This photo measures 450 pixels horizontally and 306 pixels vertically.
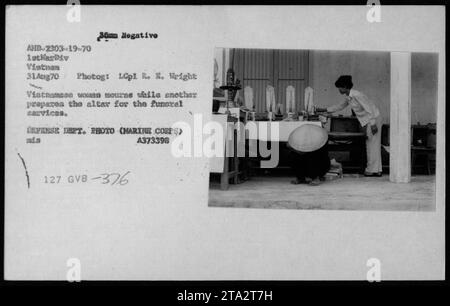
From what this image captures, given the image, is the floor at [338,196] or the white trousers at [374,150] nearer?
the floor at [338,196]

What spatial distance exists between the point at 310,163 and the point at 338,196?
0.20 meters

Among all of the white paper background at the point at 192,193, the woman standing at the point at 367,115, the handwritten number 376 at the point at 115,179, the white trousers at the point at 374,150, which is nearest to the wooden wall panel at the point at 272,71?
the white paper background at the point at 192,193

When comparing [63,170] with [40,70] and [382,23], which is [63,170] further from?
[382,23]

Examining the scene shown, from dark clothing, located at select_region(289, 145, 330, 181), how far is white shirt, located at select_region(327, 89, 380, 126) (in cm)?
20

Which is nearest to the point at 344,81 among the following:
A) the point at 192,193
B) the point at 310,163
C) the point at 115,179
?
the point at 310,163

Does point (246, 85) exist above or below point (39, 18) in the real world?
below

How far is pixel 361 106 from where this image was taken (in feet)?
6.55

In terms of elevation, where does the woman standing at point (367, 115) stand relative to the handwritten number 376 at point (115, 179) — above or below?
above

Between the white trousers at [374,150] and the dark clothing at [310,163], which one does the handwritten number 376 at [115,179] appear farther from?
Answer: the white trousers at [374,150]

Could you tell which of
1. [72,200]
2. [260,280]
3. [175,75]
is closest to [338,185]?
A: [260,280]

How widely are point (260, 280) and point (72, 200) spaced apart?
83 centimetres

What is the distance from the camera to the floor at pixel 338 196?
178 cm

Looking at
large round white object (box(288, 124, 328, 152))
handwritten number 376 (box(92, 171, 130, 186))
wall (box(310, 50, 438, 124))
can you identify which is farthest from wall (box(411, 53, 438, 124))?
handwritten number 376 (box(92, 171, 130, 186))

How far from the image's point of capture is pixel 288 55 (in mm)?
1815
